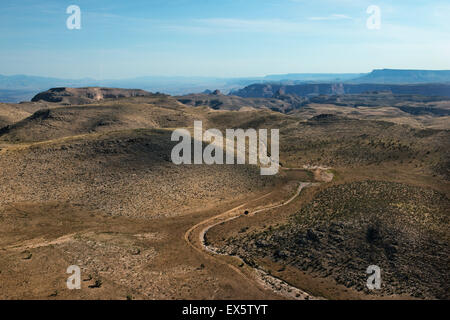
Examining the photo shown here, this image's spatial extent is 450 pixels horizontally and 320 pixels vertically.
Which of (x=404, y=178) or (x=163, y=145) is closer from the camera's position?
(x=404, y=178)

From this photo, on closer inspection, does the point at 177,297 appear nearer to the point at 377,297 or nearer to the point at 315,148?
the point at 377,297

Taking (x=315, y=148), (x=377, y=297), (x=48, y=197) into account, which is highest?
(x=315, y=148)

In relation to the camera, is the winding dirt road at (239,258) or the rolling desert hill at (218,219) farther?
the rolling desert hill at (218,219)

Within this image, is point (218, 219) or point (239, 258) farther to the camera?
point (218, 219)

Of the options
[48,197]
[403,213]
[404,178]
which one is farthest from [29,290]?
[404,178]

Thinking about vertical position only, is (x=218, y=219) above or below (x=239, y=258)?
above

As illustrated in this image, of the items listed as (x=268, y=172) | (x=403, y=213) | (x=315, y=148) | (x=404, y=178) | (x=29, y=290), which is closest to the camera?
(x=29, y=290)

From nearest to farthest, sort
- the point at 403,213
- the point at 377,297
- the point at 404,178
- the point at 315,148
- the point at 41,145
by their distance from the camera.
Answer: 1. the point at 377,297
2. the point at 403,213
3. the point at 404,178
4. the point at 41,145
5. the point at 315,148

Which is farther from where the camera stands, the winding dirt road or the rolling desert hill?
the rolling desert hill

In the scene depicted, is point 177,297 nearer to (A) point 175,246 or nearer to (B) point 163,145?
(A) point 175,246

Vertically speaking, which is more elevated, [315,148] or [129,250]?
[315,148]
